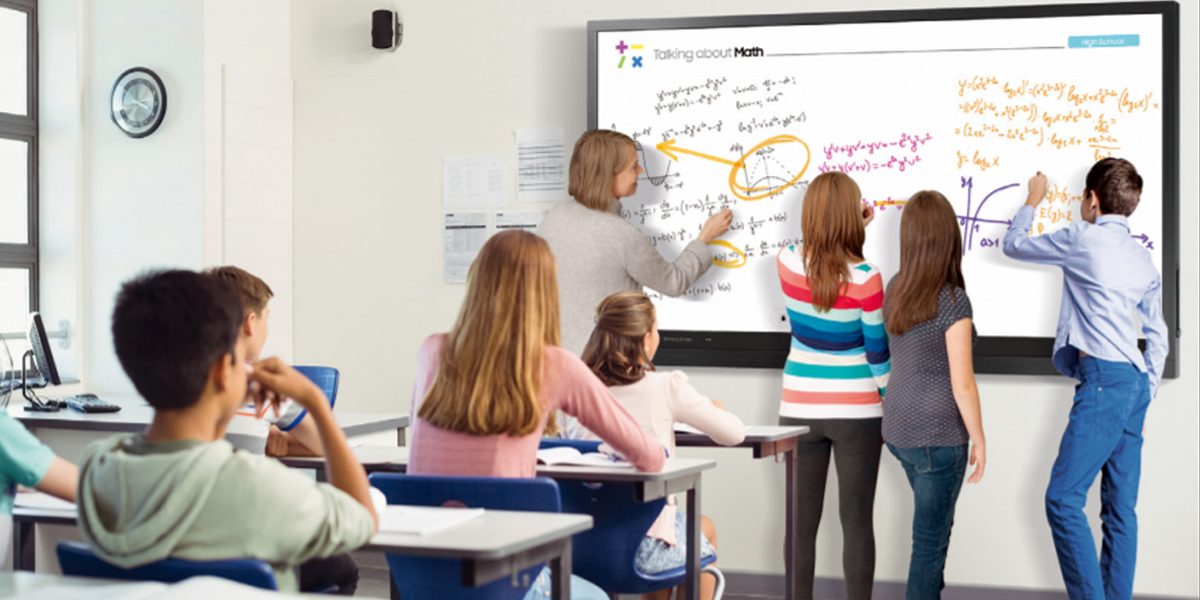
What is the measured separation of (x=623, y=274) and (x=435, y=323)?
120 centimetres

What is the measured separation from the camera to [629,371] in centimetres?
274

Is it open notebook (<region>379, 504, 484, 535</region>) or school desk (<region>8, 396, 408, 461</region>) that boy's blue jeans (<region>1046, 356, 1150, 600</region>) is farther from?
open notebook (<region>379, 504, 484, 535</region>)

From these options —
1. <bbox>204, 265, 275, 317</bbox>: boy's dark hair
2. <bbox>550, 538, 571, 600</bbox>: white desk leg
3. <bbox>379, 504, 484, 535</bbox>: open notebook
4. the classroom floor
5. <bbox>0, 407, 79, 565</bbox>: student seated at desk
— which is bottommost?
the classroom floor

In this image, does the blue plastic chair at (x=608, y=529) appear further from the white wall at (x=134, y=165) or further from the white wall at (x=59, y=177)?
the white wall at (x=59, y=177)

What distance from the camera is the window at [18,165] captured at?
425 centimetres

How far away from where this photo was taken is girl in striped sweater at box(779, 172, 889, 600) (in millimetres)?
3420

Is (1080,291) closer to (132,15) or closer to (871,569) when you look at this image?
(871,569)

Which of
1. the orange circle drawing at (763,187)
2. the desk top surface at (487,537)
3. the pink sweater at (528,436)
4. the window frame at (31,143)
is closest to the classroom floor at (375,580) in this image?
the orange circle drawing at (763,187)

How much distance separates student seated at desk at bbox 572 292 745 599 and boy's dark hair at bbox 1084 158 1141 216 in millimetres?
1583

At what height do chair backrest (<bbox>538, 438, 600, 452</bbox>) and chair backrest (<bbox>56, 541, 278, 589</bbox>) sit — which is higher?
chair backrest (<bbox>56, 541, 278, 589</bbox>)

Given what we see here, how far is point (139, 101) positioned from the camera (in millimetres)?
4285

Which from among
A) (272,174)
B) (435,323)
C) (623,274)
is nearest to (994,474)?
(623,274)

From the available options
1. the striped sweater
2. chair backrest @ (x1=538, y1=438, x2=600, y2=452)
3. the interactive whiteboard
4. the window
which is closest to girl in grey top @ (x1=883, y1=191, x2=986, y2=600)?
the striped sweater

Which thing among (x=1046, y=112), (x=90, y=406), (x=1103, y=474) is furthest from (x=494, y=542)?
(x=1046, y=112)
